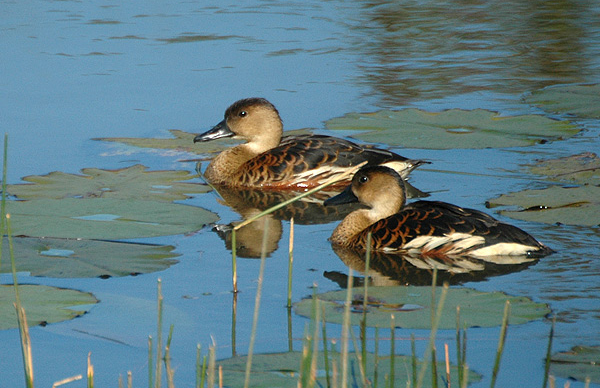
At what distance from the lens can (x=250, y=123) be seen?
365 inches

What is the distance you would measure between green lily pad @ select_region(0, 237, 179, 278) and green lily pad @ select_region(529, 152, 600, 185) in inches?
140

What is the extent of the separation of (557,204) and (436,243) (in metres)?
1.27

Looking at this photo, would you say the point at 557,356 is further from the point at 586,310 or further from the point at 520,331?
the point at 586,310

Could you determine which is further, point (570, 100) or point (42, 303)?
point (570, 100)

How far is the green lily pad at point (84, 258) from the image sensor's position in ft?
18.8

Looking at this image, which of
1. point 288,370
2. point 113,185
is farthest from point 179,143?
point 288,370

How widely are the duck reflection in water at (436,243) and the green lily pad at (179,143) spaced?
2944 mm

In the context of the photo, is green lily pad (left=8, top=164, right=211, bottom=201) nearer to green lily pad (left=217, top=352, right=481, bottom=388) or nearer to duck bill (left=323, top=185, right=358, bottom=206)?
duck bill (left=323, top=185, right=358, bottom=206)

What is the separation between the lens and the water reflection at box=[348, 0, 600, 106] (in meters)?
12.0

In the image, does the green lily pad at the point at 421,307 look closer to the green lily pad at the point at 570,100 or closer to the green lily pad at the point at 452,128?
the green lily pad at the point at 452,128

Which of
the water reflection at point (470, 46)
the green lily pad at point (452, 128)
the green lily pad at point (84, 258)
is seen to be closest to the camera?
the green lily pad at point (84, 258)

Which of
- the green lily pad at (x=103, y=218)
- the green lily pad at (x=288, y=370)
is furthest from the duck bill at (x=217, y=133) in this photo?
the green lily pad at (x=288, y=370)

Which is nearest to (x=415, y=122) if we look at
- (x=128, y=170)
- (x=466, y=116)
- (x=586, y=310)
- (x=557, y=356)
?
(x=466, y=116)

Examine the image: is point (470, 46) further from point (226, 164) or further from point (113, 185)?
point (113, 185)
